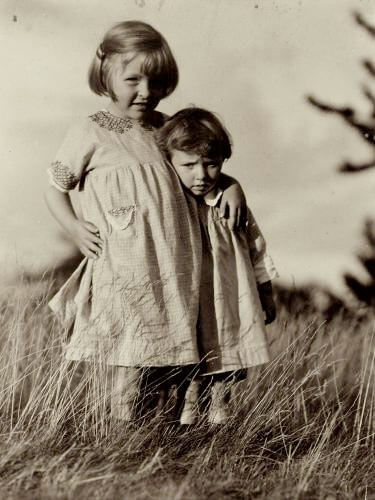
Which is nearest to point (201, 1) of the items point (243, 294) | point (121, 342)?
point (243, 294)

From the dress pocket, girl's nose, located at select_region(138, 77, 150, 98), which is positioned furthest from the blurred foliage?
the dress pocket

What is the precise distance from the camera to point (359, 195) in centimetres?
500

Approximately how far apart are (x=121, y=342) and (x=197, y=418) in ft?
1.65

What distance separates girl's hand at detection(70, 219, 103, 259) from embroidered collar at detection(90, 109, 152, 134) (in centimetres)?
40

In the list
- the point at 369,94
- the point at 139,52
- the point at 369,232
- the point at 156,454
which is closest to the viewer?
the point at 156,454

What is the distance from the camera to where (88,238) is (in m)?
3.07

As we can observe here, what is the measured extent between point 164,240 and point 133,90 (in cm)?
61

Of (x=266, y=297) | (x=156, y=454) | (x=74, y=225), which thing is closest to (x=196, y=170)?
(x=74, y=225)

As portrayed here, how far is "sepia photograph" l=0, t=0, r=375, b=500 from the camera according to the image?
2859 millimetres

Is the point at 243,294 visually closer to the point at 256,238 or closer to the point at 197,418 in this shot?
the point at 256,238

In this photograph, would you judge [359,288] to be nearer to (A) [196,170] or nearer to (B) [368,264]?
(B) [368,264]

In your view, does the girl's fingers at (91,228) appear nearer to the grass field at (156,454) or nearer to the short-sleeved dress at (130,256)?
the short-sleeved dress at (130,256)

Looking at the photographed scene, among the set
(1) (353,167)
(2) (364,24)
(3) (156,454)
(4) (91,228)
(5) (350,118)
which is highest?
(2) (364,24)

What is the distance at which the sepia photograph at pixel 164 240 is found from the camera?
2.86 meters
